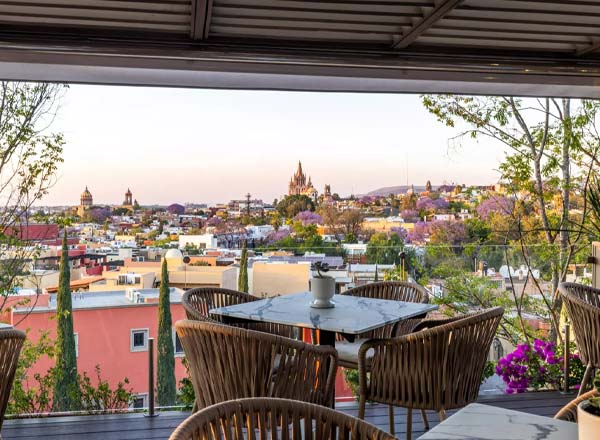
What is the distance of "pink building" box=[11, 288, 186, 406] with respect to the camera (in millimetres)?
4629

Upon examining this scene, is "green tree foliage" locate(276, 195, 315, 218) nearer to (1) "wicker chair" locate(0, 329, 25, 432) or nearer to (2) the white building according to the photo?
(2) the white building

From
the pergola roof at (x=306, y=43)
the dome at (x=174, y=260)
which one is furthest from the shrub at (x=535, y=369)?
the dome at (x=174, y=260)

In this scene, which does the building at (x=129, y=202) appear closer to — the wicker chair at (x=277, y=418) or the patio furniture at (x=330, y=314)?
the patio furniture at (x=330, y=314)

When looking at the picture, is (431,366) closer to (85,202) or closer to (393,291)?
(393,291)

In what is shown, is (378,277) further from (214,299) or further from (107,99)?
(107,99)

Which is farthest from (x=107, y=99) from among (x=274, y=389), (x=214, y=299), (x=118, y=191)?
(x=274, y=389)

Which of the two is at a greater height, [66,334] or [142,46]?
[142,46]

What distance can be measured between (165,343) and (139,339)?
184mm

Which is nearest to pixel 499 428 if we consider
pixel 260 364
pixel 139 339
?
pixel 260 364

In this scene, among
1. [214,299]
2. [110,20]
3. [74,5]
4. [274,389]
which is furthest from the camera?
Answer: [214,299]

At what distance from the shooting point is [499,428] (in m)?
1.56

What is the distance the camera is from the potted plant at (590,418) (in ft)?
3.98

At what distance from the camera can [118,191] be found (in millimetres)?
5445

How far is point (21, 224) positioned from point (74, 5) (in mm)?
2377
